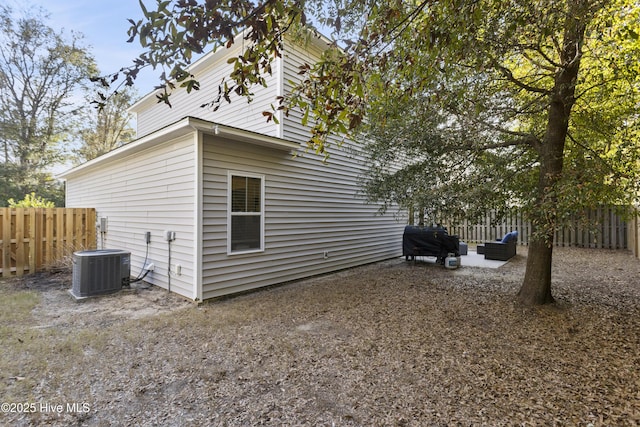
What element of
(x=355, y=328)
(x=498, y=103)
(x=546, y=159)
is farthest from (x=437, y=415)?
(x=498, y=103)

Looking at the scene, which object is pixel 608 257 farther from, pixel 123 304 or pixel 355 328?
pixel 123 304

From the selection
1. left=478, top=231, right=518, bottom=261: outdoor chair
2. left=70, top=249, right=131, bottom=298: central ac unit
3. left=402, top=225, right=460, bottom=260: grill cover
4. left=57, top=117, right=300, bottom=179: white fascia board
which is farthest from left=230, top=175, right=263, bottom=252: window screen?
left=478, top=231, right=518, bottom=261: outdoor chair

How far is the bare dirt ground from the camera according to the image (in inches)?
92.4

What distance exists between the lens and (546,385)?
105 inches

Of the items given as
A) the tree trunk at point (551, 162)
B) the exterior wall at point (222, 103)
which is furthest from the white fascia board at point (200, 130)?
the tree trunk at point (551, 162)

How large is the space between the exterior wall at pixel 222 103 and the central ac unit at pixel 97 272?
10.8ft

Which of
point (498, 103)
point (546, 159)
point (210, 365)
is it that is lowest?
point (210, 365)

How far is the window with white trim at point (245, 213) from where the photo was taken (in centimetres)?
554

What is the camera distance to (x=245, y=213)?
575 cm

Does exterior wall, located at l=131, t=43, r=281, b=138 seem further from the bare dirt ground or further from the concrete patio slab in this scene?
the concrete patio slab

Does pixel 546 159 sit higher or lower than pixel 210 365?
higher

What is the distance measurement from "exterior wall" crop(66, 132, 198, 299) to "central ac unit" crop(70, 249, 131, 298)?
637mm

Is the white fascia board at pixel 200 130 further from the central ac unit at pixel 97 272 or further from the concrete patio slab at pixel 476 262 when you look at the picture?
the concrete patio slab at pixel 476 262

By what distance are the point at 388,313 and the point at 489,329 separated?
1.35 m
